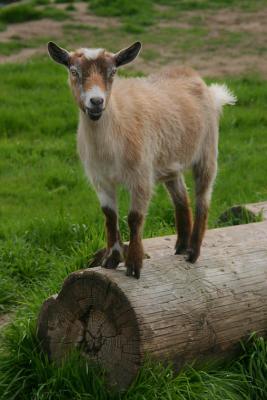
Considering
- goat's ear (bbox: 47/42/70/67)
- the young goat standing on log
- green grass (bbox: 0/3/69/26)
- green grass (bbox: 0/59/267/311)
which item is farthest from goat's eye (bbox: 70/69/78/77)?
green grass (bbox: 0/3/69/26)

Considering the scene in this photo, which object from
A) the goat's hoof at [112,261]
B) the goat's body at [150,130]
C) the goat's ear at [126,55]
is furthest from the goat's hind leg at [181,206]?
the goat's ear at [126,55]

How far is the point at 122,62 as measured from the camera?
4.48 metres

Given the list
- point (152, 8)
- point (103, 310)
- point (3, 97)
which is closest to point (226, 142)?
point (3, 97)

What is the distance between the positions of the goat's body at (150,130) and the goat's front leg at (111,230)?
81 mm

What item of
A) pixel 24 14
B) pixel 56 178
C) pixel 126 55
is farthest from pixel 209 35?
pixel 126 55

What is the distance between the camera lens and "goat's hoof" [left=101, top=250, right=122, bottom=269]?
4.76 metres

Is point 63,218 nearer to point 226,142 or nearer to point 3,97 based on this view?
point 226,142

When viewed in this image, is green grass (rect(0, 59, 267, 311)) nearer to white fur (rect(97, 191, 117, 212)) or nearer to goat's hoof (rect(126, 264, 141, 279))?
white fur (rect(97, 191, 117, 212))

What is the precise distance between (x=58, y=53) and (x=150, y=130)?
0.74m

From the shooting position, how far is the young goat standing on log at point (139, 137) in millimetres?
4371

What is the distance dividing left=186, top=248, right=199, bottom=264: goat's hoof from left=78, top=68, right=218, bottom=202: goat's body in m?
0.49

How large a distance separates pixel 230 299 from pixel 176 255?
0.46 meters

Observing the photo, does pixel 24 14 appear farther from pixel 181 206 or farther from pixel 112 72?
pixel 112 72

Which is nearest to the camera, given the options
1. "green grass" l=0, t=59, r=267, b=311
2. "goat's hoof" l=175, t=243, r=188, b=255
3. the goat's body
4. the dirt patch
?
the goat's body
